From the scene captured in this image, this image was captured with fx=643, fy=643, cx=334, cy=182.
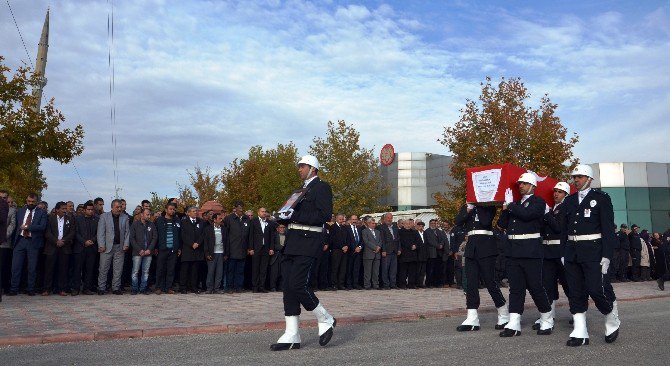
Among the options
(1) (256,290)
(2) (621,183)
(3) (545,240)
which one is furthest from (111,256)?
(2) (621,183)

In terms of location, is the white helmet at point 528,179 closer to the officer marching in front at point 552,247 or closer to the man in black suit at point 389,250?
the officer marching in front at point 552,247

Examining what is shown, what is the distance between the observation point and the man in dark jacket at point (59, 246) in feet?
46.4

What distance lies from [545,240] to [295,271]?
416 centimetres

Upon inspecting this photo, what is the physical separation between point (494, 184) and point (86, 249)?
9587 mm

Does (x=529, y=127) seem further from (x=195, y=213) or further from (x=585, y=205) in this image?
(x=585, y=205)

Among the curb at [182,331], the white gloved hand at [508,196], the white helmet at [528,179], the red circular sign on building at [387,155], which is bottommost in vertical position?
the curb at [182,331]

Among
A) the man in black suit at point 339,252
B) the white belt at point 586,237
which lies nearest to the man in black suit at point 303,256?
the white belt at point 586,237

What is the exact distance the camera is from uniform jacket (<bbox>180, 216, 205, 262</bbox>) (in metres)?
15.5

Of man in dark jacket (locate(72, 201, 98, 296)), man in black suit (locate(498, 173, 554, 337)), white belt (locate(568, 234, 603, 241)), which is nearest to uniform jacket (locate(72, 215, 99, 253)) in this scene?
man in dark jacket (locate(72, 201, 98, 296))

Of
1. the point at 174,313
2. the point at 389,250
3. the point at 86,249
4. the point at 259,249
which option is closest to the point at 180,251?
the point at 259,249

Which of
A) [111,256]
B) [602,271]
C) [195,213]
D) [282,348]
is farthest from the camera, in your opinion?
[195,213]

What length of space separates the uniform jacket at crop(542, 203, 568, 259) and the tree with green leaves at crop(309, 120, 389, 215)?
3722 cm

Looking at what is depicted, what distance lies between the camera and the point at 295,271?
7.77m

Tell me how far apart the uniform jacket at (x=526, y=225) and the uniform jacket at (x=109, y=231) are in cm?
922
